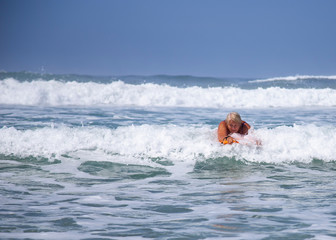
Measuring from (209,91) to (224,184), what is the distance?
1512cm

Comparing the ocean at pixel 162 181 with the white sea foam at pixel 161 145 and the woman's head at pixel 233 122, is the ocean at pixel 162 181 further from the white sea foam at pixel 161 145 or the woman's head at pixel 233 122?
the woman's head at pixel 233 122

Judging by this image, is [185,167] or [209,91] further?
[209,91]

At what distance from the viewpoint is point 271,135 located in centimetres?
876

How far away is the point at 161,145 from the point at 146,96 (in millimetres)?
11430

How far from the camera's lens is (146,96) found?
19828mm

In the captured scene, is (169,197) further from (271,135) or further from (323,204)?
(271,135)

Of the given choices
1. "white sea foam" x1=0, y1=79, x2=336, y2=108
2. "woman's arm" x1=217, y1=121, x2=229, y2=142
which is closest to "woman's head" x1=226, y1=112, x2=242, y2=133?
"woman's arm" x1=217, y1=121, x2=229, y2=142

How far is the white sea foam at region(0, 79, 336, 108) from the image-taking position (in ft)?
62.5

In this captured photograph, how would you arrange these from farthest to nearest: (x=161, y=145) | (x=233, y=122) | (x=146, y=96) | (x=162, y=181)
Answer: (x=146, y=96) < (x=161, y=145) < (x=233, y=122) < (x=162, y=181)

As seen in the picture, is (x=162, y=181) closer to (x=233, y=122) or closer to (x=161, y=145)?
(x=161, y=145)

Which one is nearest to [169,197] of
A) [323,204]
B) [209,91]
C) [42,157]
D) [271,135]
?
[323,204]

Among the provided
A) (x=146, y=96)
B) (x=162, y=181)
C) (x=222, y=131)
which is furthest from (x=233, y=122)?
(x=146, y=96)

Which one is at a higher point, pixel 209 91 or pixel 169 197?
pixel 209 91

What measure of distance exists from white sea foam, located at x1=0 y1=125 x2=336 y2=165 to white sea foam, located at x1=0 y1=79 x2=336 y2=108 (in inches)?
386
